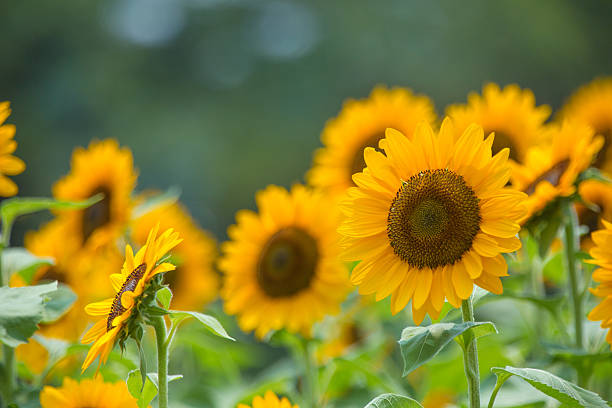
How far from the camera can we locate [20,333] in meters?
Answer: 0.75

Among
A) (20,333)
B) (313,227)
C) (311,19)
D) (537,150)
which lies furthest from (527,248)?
(311,19)

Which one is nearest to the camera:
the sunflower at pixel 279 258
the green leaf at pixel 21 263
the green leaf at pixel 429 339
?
the green leaf at pixel 429 339

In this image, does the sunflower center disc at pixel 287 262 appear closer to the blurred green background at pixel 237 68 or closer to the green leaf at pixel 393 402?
the green leaf at pixel 393 402

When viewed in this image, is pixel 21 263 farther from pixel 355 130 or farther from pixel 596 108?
pixel 596 108

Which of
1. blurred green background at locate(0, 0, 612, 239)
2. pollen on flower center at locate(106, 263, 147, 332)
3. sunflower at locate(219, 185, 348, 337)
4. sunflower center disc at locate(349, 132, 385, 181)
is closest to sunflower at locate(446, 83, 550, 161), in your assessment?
sunflower center disc at locate(349, 132, 385, 181)

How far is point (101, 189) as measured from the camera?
1.43m

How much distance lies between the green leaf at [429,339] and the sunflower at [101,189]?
767mm

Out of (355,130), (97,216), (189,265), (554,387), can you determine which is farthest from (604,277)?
(189,265)

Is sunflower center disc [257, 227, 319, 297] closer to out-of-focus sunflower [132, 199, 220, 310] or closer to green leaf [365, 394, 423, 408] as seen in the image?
out-of-focus sunflower [132, 199, 220, 310]

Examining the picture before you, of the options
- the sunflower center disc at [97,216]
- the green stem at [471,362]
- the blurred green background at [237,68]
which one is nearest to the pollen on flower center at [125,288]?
the green stem at [471,362]

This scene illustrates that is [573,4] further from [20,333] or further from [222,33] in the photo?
[20,333]

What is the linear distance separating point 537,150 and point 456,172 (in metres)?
0.36

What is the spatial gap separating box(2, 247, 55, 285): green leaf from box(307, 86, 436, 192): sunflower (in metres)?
0.57

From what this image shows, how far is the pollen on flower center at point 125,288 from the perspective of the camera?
0.73m
